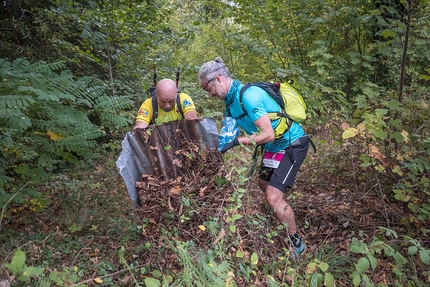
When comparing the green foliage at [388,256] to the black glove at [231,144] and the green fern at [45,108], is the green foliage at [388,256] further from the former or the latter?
the green fern at [45,108]

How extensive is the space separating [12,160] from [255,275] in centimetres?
338

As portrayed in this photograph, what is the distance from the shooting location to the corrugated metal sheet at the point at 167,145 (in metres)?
3.17

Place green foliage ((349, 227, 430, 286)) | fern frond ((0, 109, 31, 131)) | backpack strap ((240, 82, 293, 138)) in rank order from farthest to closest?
backpack strap ((240, 82, 293, 138)) < fern frond ((0, 109, 31, 131)) < green foliage ((349, 227, 430, 286))

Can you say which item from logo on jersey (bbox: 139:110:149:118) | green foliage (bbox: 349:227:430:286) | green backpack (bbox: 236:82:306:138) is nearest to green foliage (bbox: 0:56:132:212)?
logo on jersey (bbox: 139:110:149:118)

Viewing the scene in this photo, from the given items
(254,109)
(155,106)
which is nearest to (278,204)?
(254,109)

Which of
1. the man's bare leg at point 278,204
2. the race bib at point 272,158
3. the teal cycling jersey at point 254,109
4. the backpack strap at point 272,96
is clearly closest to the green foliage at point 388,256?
the man's bare leg at point 278,204

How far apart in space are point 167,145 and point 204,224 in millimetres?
821

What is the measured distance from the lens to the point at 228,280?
245 cm

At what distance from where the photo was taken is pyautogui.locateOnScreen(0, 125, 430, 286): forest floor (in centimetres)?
303

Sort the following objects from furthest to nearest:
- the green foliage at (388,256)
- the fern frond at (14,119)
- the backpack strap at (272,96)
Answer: the backpack strap at (272,96), the fern frond at (14,119), the green foliage at (388,256)

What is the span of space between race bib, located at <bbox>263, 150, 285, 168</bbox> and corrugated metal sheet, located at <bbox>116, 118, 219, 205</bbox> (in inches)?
35.5

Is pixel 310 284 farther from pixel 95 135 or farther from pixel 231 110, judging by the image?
pixel 95 135

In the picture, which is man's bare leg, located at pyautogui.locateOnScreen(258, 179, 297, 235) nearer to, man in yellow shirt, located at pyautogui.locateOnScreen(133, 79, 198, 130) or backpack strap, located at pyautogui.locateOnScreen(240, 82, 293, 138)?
backpack strap, located at pyautogui.locateOnScreen(240, 82, 293, 138)

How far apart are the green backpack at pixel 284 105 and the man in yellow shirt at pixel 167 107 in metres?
1.01
